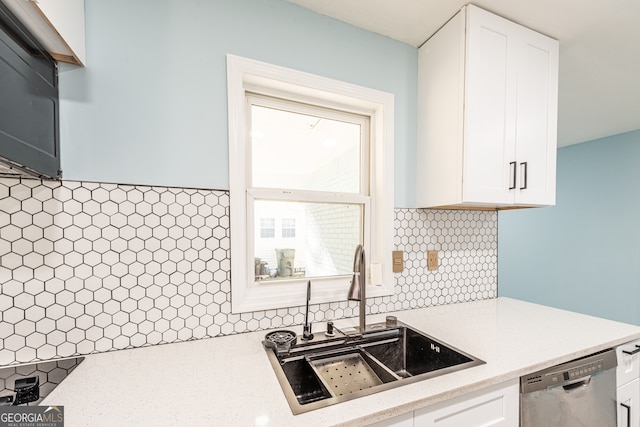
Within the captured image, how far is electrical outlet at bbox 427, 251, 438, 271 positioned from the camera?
1626mm

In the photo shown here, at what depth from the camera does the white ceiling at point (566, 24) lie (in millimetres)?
1270

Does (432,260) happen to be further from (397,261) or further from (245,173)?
(245,173)

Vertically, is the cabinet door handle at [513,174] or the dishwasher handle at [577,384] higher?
the cabinet door handle at [513,174]

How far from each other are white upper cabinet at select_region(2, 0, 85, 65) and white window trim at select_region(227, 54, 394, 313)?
19.7 inches

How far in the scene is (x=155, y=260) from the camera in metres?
1.07

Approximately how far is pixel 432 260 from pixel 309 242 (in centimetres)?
76

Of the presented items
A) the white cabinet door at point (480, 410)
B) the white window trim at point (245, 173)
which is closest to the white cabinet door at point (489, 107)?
the white window trim at point (245, 173)

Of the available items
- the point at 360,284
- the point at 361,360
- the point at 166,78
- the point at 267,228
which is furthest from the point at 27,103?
the point at 361,360

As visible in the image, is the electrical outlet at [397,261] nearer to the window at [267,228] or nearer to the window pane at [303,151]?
the window pane at [303,151]

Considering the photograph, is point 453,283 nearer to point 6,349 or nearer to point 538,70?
point 538,70

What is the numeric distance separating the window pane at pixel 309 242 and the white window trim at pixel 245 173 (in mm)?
79

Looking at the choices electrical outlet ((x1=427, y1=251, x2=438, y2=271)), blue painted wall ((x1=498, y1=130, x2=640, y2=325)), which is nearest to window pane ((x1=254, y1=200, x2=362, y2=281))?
electrical outlet ((x1=427, y1=251, x2=438, y2=271))

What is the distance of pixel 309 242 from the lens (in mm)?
1508

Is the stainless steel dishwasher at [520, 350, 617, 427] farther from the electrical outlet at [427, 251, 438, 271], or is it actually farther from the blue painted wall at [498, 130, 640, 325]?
the blue painted wall at [498, 130, 640, 325]
